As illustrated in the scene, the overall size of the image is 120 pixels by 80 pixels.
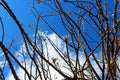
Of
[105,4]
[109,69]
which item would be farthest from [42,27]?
[109,69]

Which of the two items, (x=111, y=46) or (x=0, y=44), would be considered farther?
(x=111, y=46)

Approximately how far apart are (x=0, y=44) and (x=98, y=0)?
1318 millimetres

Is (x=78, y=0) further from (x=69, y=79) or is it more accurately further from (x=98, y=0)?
(x=69, y=79)

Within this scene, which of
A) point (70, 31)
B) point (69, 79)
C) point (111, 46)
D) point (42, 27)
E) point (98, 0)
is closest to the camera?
point (69, 79)

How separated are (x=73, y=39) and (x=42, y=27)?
1.02 metres

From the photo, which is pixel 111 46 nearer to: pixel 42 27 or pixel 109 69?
pixel 109 69

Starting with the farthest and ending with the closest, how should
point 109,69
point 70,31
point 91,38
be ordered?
1. point 91,38
2. point 70,31
3. point 109,69

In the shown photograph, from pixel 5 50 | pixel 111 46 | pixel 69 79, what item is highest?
pixel 111 46

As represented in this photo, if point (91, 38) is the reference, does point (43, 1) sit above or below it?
above

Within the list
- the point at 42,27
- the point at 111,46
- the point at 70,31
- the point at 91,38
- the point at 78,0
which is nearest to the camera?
the point at 111,46

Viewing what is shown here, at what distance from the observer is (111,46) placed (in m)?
1.80

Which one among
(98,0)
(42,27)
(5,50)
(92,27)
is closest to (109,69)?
(5,50)

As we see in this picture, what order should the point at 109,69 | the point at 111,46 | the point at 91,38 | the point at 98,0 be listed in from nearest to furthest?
the point at 109,69 < the point at 111,46 < the point at 98,0 < the point at 91,38

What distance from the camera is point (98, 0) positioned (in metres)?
2.13
